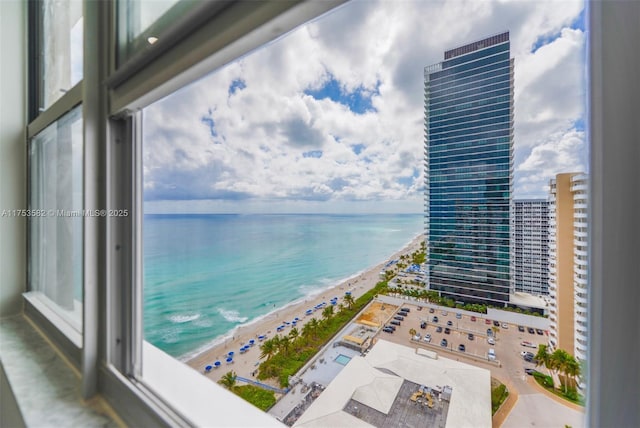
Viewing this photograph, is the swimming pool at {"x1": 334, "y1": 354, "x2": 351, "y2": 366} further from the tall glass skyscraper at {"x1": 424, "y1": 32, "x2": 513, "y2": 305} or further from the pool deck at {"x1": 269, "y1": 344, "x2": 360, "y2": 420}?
the tall glass skyscraper at {"x1": 424, "y1": 32, "x2": 513, "y2": 305}

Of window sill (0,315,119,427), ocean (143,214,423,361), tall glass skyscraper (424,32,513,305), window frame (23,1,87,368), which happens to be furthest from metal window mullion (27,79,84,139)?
tall glass skyscraper (424,32,513,305)

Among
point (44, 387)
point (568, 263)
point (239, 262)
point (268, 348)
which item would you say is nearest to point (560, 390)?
point (568, 263)

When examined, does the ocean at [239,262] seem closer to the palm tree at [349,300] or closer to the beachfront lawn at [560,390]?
the palm tree at [349,300]

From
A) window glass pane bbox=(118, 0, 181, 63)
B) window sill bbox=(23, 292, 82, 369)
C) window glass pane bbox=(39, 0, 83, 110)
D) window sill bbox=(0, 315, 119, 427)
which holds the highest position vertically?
window glass pane bbox=(39, 0, 83, 110)

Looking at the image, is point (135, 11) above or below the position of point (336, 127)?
above

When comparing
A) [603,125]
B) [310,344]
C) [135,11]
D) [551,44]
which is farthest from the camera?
[135,11]

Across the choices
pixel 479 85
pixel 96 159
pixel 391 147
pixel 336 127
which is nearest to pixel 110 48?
pixel 96 159

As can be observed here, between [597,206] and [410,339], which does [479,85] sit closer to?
[597,206]
